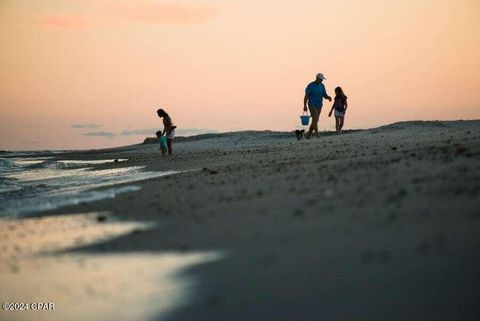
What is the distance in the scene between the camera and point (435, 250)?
12.8ft

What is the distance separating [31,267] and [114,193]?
177 inches

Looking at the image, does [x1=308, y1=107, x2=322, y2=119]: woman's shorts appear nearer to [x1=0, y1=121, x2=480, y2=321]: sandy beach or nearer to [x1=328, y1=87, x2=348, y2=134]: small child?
[x1=328, y1=87, x2=348, y2=134]: small child

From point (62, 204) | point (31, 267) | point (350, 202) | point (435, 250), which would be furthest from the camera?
point (62, 204)

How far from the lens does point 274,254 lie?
4.27 m

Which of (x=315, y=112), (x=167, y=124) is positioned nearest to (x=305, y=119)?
(x=315, y=112)

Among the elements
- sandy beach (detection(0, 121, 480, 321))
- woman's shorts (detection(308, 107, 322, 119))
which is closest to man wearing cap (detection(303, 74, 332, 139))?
woman's shorts (detection(308, 107, 322, 119))

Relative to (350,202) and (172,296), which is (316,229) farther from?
(172,296)

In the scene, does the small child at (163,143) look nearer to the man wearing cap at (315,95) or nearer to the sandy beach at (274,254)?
the man wearing cap at (315,95)

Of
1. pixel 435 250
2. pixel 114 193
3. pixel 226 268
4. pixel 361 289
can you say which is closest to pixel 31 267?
pixel 226 268

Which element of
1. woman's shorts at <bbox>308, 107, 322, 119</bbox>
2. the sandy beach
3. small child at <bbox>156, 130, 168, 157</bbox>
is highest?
woman's shorts at <bbox>308, 107, 322, 119</bbox>

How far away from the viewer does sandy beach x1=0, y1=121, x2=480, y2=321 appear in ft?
11.2

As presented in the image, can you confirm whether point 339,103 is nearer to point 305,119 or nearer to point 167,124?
point 305,119

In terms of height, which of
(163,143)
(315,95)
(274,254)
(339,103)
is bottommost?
(274,254)

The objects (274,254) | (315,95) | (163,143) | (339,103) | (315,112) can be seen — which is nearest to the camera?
(274,254)
